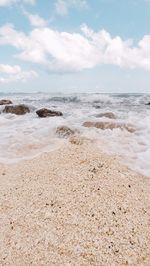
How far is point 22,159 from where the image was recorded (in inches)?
193

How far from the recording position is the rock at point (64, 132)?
644 centimetres

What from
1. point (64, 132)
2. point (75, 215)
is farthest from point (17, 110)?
point (75, 215)

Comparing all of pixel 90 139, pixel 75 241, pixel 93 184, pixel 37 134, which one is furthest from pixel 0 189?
pixel 37 134

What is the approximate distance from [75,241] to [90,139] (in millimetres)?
3437

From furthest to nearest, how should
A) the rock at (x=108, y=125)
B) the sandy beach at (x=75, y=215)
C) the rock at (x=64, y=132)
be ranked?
the rock at (x=108, y=125)
the rock at (x=64, y=132)
the sandy beach at (x=75, y=215)

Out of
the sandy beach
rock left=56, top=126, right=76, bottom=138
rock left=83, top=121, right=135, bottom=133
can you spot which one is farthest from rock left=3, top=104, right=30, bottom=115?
the sandy beach

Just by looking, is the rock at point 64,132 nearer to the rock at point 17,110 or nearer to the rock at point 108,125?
the rock at point 108,125

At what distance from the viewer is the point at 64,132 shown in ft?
21.6

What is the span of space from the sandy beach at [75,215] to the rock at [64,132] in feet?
7.06

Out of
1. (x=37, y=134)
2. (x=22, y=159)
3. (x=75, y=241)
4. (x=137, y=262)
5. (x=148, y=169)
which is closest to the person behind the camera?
(x=137, y=262)

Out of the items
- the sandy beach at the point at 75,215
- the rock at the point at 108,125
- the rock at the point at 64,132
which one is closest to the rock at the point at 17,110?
the rock at the point at 108,125

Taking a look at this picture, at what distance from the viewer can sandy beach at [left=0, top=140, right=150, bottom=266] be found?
246 cm

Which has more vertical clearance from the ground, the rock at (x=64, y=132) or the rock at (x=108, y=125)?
the rock at (x=64, y=132)

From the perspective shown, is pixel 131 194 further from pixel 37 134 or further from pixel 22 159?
pixel 37 134
